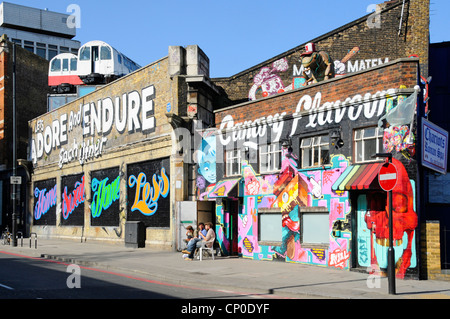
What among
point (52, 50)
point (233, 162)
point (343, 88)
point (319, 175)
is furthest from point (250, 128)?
point (52, 50)

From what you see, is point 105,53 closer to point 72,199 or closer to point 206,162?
point 72,199

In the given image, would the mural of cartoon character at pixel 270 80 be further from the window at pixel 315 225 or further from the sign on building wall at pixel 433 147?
the sign on building wall at pixel 433 147

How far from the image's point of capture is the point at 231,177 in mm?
21297

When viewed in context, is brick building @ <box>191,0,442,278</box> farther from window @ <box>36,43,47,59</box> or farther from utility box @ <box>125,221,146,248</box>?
window @ <box>36,43,47,59</box>

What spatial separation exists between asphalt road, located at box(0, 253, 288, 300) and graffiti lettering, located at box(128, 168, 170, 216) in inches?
300

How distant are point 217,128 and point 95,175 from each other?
38.4 ft

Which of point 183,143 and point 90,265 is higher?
point 183,143

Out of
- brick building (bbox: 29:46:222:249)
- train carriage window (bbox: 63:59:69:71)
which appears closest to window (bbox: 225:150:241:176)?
brick building (bbox: 29:46:222:249)

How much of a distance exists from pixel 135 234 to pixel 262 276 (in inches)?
471

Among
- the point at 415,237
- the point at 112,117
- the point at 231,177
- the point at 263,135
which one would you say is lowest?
the point at 415,237

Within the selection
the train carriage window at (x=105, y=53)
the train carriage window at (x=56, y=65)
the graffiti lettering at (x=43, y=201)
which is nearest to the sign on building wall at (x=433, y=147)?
the graffiti lettering at (x=43, y=201)

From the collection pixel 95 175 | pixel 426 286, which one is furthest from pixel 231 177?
pixel 95 175

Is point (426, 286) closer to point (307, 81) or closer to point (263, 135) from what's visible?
point (263, 135)

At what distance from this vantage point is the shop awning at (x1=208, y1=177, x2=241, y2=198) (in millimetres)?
20253
